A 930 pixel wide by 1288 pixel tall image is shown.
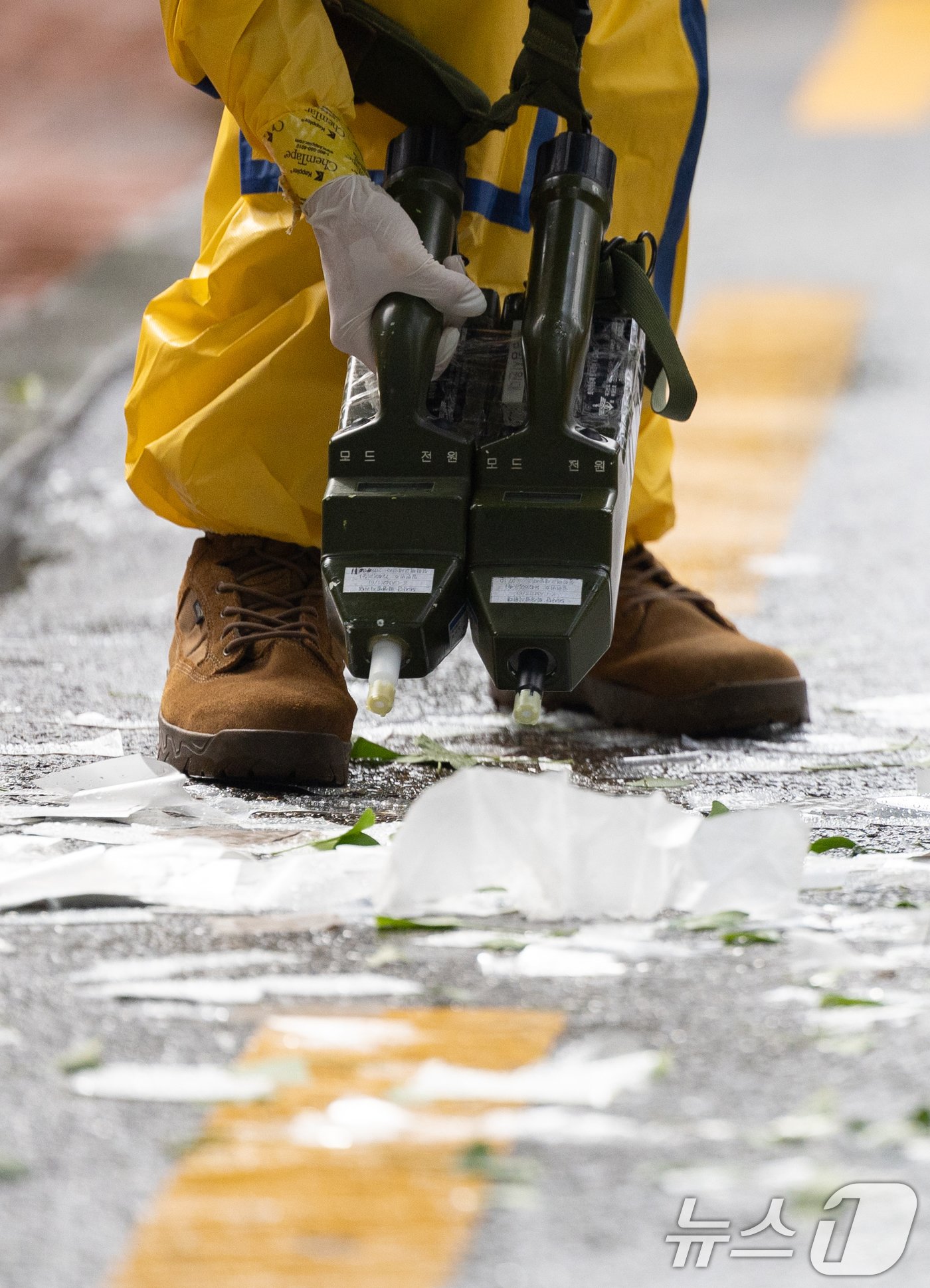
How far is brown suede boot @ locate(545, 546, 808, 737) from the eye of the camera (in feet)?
5.81

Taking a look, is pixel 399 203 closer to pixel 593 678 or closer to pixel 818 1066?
pixel 593 678

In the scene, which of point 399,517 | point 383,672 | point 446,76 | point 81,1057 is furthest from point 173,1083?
point 446,76

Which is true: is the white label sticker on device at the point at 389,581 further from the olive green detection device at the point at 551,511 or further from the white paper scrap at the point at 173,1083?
the white paper scrap at the point at 173,1083

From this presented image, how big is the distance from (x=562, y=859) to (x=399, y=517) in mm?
376

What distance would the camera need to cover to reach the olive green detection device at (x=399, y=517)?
1294mm

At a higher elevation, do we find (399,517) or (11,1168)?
(399,517)

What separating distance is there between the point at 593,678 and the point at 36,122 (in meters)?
6.26

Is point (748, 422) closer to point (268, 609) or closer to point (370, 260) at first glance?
point (268, 609)

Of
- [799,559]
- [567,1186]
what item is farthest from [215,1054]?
[799,559]

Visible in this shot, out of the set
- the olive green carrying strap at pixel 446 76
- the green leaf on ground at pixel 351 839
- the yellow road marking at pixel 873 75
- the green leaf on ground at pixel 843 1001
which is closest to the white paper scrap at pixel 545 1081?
the green leaf on ground at pixel 843 1001

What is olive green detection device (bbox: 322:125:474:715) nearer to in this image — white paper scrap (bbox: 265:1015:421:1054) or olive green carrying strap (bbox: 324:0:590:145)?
olive green carrying strap (bbox: 324:0:590:145)

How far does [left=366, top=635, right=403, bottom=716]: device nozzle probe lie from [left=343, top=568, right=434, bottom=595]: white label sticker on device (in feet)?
0.14

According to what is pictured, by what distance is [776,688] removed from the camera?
5.83 ft

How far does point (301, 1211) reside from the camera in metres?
0.70
